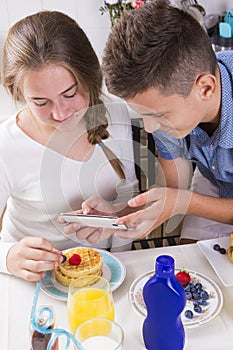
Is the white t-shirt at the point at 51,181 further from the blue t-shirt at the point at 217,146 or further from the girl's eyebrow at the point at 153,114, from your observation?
the girl's eyebrow at the point at 153,114

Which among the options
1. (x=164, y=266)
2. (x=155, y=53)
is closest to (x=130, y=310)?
(x=164, y=266)

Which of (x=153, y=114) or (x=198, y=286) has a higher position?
(x=153, y=114)

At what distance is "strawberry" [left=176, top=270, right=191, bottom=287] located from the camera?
1175 mm

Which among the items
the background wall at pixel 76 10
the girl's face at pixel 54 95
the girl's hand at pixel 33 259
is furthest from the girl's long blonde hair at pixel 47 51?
the background wall at pixel 76 10

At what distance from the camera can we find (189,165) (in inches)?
65.0

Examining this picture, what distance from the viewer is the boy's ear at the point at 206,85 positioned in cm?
121

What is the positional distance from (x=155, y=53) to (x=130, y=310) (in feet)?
1.85

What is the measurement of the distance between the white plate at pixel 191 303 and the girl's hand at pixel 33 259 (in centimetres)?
19

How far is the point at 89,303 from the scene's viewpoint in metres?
1.01

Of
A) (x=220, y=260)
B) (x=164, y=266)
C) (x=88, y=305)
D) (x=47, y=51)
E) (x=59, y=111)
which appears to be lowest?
(x=220, y=260)

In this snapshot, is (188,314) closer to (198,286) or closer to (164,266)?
(198,286)

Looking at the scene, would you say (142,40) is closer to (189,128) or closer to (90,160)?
(189,128)

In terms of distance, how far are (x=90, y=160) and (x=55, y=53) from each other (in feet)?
1.16

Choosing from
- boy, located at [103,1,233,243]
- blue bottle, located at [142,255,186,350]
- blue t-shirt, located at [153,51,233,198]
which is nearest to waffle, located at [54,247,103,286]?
boy, located at [103,1,233,243]
